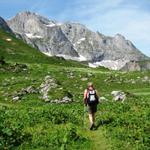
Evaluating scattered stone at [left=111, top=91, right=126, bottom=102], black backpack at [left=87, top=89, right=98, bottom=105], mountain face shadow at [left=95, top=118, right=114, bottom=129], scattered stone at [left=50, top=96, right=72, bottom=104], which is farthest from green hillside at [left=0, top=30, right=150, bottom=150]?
black backpack at [left=87, top=89, right=98, bottom=105]

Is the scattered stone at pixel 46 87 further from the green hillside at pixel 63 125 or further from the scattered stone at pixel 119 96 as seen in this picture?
the scattered stone at pixel 119 96

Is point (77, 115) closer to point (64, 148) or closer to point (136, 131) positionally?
point (136, 131)

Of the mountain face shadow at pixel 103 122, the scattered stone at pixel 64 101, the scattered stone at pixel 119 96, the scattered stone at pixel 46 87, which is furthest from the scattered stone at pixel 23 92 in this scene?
the mountain face shadow at pixel 103 122

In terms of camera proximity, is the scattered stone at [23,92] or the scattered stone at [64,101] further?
the scattered stone at [23,92]

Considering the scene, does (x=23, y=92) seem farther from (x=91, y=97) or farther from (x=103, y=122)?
(x=91, y=97)

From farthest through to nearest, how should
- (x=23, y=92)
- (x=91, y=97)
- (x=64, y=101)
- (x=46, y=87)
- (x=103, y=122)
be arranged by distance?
(x=46, y=87), (x=23, y=92), (x=64, y=101), (x=103, y=122), (x=91, y=97)

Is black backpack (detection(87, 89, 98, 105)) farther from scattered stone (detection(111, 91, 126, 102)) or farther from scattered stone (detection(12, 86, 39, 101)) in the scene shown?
scattered stone (detection(12, 86, 39, 101))

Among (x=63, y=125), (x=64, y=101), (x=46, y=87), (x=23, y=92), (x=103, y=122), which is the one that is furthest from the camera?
(x=46, y=87)

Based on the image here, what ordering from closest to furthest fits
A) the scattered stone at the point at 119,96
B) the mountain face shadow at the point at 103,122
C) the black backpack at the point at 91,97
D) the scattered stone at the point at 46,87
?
the black backpack at the point at 91,97, the mountain face shadow at the point at 103,122, the scattered stone at the point at 119,96, the scattered stone at the point at 46,87

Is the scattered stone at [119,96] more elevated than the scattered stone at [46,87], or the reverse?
the scattered stone at [46,87]

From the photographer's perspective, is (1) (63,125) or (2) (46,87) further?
(2) (46,87)

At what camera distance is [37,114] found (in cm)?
3688

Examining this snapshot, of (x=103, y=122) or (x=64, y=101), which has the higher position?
(x=64, y=101)

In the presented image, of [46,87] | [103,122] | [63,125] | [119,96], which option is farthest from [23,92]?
[63,125]
